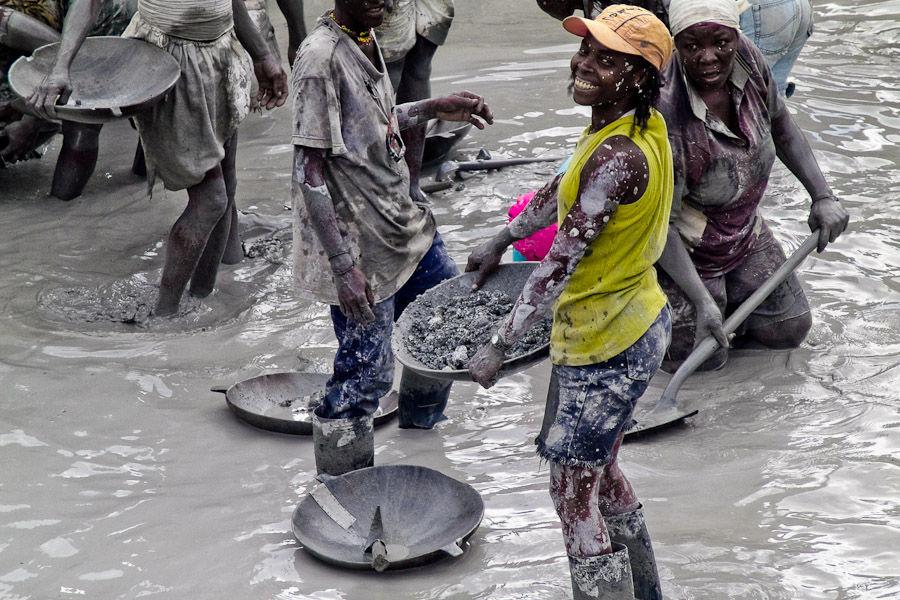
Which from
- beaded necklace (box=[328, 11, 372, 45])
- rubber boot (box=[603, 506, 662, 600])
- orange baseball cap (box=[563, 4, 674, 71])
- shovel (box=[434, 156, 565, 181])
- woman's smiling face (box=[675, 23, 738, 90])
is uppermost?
orange baseball cap (box=[563, 4, 674, 71])

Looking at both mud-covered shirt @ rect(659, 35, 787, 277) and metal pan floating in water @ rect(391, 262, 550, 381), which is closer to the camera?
metal pan floating in water @ rect(391, 262, 550, 381)

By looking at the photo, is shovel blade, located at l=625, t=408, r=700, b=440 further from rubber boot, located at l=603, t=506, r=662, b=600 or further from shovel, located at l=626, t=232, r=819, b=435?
rubber boot, located at l=603, t=506, r=662, b=600

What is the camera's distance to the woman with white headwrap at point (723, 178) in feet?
11.5

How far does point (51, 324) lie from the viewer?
4234mm

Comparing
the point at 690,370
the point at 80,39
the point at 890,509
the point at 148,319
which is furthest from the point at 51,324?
the point at 890,509

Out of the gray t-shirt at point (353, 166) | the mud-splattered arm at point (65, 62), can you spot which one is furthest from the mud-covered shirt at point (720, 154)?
the mud-splattered arm at point (65, 62)

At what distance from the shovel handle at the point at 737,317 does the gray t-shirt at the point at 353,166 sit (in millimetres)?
1111

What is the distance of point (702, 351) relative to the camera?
3619mm

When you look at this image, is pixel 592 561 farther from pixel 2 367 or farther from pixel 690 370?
pixel 2 367

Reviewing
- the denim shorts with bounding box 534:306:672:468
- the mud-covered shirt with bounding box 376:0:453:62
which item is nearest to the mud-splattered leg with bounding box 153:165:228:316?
the mud-covered shirt with bounding box 376:0:453:62

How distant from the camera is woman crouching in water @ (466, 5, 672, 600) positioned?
7.32 ft

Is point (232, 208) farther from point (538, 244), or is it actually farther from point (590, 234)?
point (590, 234)

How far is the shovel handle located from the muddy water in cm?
14

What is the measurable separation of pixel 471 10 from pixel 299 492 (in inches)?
267
